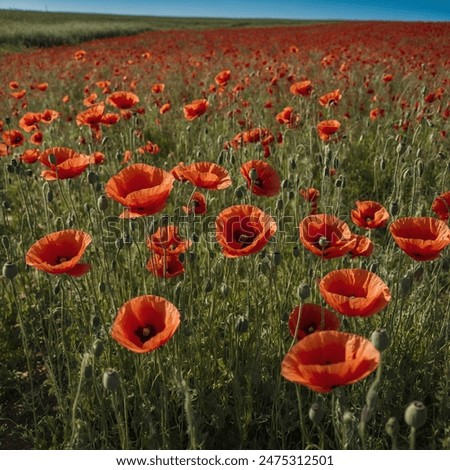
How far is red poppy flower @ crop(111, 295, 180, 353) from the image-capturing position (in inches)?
53.1

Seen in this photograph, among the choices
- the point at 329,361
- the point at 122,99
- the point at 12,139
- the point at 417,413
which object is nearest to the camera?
the point at 417,413

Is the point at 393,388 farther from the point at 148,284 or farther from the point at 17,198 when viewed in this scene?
the point at 17,198

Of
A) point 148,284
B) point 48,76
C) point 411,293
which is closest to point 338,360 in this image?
point 411,293

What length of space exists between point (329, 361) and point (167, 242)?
35.4 inches

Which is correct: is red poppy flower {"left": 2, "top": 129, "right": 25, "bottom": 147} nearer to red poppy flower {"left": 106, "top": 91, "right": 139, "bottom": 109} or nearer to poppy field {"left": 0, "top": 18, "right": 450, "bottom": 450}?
poppy field {"left": 0, "top": 18, "right": 450, "bottom": 450}

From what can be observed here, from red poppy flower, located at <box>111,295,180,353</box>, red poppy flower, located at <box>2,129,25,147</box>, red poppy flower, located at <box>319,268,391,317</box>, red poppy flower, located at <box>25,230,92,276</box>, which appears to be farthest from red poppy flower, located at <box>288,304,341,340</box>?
red poppy flower, located at <box>2,129,25,147</box>

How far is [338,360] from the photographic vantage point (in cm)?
125

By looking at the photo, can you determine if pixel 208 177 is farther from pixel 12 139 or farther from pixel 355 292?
pixel 12 139

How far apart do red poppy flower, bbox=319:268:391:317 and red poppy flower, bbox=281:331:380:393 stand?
0.11 m

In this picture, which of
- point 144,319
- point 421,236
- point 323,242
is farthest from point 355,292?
point 144,319

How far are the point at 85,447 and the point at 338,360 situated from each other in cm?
110

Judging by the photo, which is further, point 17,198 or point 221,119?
point 221,119

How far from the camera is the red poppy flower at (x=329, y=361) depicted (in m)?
1.11

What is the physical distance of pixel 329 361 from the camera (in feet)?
4.12
